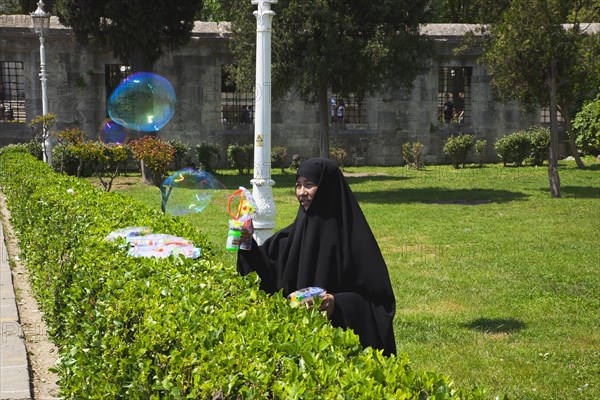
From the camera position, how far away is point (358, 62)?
20.1 meters

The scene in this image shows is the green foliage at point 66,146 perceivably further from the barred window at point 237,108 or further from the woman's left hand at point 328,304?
the woman's left hand at point 328,304

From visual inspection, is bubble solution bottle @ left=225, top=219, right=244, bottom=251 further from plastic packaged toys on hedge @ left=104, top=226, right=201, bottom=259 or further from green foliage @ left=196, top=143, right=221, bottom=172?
green foliage @ left=196, top=143, right=221, bottom=172

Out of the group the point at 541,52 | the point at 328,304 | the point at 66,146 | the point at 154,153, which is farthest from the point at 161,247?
the point at 66,146

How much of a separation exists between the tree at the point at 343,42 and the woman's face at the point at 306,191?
50.9 ft

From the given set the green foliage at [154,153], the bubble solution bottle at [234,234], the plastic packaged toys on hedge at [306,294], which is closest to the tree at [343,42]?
the green foliage at [154,153]

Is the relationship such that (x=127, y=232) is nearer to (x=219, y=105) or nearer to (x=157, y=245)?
(x=157, y=245)

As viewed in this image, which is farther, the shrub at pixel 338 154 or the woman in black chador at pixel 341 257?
the shrub at pixel 338 154

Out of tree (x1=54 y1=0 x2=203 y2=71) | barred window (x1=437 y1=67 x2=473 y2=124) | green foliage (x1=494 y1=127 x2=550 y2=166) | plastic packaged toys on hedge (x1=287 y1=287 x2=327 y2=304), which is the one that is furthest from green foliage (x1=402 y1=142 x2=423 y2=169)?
plastic packaged toys on hedge (x1=287 y1=287 x2=327 y2=304)

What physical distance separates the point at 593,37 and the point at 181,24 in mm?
11149

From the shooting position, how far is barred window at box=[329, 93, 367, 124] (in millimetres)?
28906

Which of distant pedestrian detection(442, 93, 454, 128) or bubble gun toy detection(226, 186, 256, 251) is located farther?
distant pedestrian detection(442, 93, 454, 128)

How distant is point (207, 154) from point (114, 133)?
150 inches

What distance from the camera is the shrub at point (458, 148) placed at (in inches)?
1066

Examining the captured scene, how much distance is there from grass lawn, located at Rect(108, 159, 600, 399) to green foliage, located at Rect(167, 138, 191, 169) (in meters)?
5.35
